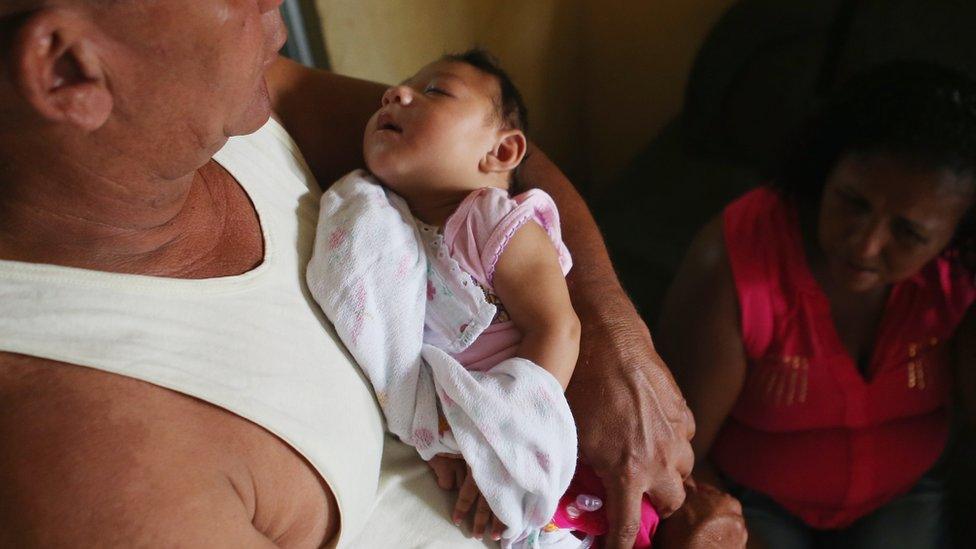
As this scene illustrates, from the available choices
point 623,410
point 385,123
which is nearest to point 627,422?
point 623,410

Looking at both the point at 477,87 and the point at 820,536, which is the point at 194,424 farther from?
the point at 820,536

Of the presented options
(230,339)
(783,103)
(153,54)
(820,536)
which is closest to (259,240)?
(230,339)

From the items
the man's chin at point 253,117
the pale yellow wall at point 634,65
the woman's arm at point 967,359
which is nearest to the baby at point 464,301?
the man's chin at point 253,117

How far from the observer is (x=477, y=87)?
1037mm

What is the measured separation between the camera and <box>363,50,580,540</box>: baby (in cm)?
92

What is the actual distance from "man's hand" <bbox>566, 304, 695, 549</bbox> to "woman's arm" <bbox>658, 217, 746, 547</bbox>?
374 mm

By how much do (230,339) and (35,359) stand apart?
160 mm

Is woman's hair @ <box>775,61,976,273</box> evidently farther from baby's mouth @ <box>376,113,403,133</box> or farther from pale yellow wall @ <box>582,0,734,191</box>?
pale yellow wall @ <box>582,0,734,191</box>

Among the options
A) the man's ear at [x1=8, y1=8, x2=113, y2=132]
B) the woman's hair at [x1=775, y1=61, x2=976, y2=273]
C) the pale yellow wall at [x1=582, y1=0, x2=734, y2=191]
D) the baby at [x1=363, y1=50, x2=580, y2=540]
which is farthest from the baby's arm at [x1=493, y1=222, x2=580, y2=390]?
the pale yellow wall at [x1=582, y1=0, x2=734, y2=191]

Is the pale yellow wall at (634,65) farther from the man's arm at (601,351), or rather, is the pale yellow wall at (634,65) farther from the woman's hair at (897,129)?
the man's arm at (601,351)

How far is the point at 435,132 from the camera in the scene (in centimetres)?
Answer: 98

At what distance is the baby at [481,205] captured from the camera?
0.92 metres

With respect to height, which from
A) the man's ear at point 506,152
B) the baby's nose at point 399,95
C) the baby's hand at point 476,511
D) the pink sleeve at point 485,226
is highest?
the baby's nose at point 399,95

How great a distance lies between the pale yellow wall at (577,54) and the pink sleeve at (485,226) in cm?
89
